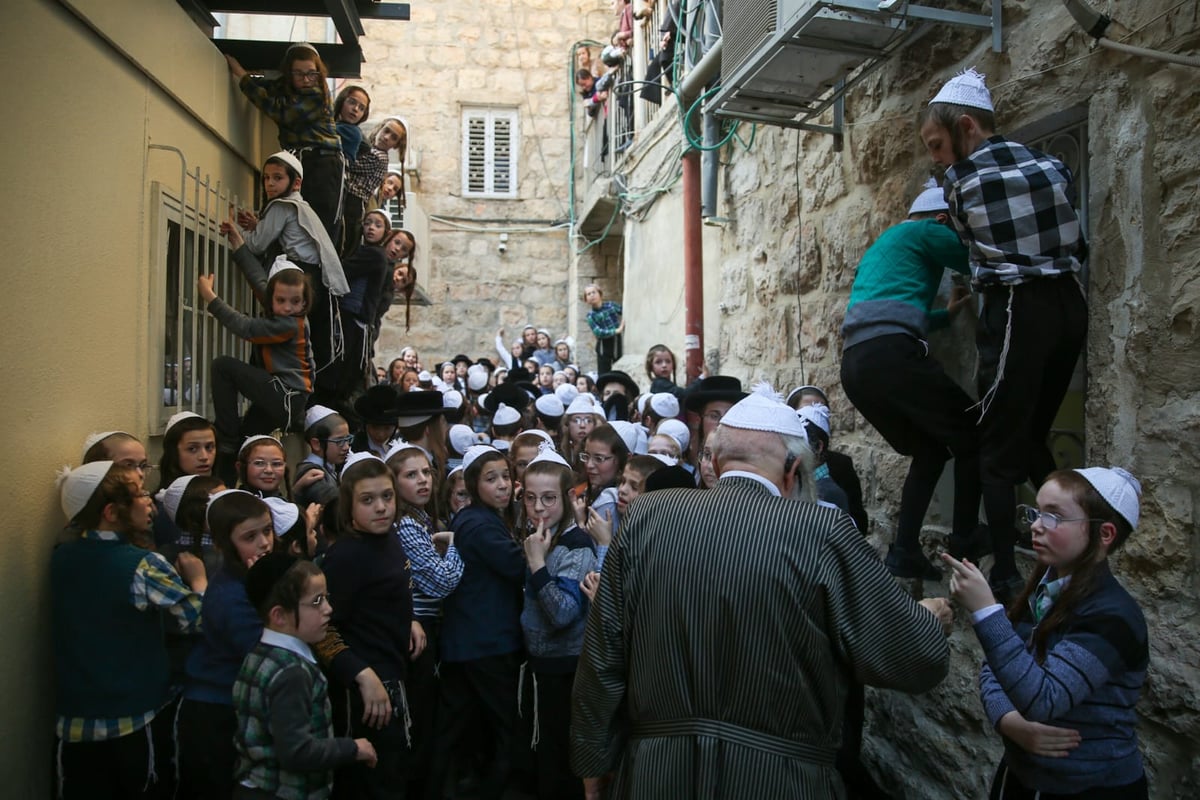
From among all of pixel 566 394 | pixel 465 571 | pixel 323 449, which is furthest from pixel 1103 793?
pixel 566 394

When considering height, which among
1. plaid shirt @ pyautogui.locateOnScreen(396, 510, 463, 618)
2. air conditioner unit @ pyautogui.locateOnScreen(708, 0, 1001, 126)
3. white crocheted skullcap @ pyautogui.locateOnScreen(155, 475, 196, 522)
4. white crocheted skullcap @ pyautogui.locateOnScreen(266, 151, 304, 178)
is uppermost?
air conditioner unit @ pyautogui.locateOnScreen(708, 0, 1001, 126)

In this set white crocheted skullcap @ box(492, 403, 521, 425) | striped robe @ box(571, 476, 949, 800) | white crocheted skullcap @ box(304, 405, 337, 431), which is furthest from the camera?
white crocheted skullcap @ box(492, 403, 521, 425)

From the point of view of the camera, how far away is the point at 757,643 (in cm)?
208

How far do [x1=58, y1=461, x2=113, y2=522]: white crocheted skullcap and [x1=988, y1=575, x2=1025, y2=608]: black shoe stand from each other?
3.06 m

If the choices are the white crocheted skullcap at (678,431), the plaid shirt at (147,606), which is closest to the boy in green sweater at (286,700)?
the plaid shirt at (147,606)

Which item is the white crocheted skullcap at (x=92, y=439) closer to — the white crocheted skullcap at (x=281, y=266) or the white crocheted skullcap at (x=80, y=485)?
the white crocheted skullcap at (x=80, y=485)

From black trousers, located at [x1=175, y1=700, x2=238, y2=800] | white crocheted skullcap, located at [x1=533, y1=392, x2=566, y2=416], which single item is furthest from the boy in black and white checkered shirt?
white crocheted skullcap, located at [x1=533, y1=392, x2=566, y2=416]

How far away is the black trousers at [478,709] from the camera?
3912 mm

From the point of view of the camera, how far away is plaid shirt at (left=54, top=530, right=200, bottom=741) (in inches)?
123

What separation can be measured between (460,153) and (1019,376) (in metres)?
14.3

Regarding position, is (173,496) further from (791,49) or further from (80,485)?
(791,49)

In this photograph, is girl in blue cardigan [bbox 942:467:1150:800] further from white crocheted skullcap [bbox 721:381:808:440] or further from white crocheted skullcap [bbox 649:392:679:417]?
white crocheted skullcap [bbox 649:392:679:417]

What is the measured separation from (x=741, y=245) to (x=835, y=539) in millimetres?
4266

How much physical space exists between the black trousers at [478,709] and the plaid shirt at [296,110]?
3410 mm
